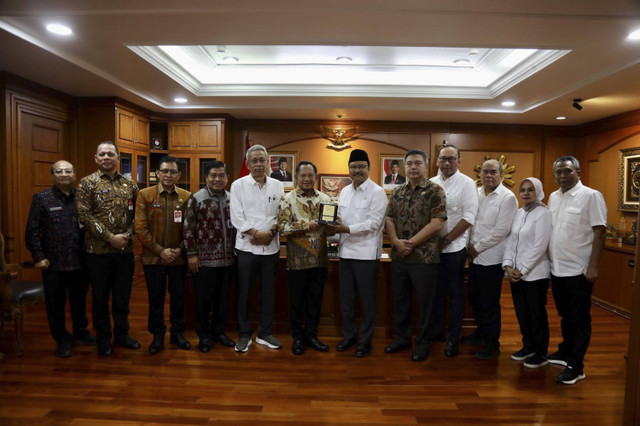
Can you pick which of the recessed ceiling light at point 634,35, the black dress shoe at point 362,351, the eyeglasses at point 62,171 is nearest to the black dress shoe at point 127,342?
the eyeglasses at point 62,171

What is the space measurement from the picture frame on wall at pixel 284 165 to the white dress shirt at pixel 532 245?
175 inches

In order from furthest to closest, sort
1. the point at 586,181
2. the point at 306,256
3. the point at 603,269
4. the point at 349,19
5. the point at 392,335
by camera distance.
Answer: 1. the point at 586,181
2. the point at 603,269
3. the point at 392,335
4. the point at 306,256
5. the point at 349,19

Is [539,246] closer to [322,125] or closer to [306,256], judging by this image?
[306,256]

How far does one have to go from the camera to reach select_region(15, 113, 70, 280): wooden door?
173 inches

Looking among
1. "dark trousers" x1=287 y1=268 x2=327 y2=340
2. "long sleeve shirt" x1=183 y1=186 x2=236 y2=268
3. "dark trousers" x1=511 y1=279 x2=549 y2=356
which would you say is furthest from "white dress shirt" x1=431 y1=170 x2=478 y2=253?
"long sleeve shirt" x1=183 y1=186 x2=236 y2=268

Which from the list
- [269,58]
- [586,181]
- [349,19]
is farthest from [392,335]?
[586,181]

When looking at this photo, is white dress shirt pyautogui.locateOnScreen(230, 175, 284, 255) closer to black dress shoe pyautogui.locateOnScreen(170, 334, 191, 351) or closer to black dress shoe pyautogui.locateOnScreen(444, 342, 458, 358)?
black dress shoe pyautogui.locateOnScreen(170, 334, 191, 351)

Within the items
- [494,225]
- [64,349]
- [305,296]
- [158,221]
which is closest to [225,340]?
[305,296]

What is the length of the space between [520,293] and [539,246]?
1.45 ft

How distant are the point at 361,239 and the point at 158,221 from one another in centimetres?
170

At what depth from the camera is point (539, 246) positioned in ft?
10.0

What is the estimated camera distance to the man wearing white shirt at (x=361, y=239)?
3246 millimetres

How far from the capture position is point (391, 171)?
23.2ft

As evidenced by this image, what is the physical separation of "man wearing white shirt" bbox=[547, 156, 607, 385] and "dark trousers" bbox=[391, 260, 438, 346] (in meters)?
0.94
